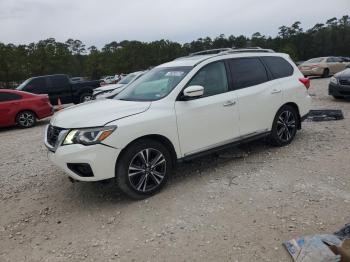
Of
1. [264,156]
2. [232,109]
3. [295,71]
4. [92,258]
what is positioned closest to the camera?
[92,258]

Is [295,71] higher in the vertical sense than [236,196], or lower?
higher

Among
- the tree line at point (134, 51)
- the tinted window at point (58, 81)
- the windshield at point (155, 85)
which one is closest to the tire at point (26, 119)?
the tinted window at point (58, 81)

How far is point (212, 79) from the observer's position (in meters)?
5.39

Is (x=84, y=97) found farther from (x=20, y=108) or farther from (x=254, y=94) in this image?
(x=254, y=94)

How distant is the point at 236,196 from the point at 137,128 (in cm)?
150

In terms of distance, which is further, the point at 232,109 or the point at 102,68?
the point at 102,68

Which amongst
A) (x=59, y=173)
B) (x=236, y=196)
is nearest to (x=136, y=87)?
(x=59, y=173)

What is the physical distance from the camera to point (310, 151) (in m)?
6.14

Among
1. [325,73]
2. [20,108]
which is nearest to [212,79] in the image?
[20,108]

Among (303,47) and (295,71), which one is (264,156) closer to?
(295,71)

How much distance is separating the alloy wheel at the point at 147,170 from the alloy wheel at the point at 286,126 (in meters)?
2.57

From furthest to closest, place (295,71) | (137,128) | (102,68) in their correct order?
(102,68) → (295,71) → (137,128)

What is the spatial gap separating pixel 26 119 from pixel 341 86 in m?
10.0

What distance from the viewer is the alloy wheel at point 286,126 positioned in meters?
6.36
